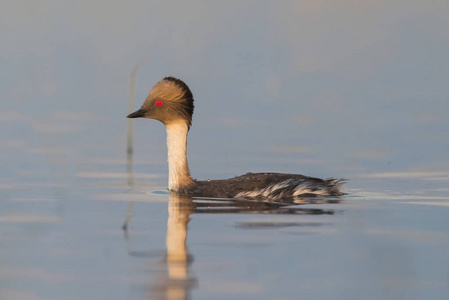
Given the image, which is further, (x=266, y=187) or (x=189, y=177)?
(x=189, y=177)

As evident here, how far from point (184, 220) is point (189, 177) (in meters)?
2.95

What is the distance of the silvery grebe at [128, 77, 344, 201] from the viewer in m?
13.1

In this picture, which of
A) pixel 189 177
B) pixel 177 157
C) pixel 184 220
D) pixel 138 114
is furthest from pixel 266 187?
pixel 184 220

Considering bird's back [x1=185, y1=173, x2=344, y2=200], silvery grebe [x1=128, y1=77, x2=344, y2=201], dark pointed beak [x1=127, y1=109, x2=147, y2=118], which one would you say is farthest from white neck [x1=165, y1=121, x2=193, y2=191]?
dark pointed beak [x1=127, y1=109, x2=147, y2=118]

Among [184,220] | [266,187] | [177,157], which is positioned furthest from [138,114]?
[184,220]

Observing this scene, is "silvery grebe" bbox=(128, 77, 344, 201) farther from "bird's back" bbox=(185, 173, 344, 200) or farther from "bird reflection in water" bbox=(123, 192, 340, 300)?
"bird reflection in water" bbox=(123, 192, 340, 300)

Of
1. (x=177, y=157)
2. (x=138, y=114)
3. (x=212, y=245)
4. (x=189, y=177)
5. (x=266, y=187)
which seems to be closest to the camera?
(x=212, y=245)

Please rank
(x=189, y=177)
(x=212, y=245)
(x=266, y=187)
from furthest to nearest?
(x=189, y=177)
(x=266, y=187)
(x=212, y=245)

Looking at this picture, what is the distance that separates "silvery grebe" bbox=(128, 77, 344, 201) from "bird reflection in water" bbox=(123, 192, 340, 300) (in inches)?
9.8

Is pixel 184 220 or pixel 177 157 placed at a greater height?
pixel 177 157

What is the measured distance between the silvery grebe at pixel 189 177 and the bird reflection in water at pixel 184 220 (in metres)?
0.25

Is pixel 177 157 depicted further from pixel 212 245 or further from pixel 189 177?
pixel 212 245

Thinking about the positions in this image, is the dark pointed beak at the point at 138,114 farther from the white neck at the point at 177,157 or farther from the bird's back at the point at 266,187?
the bird's back at the point at 266,187

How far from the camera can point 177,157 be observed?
13.7m
